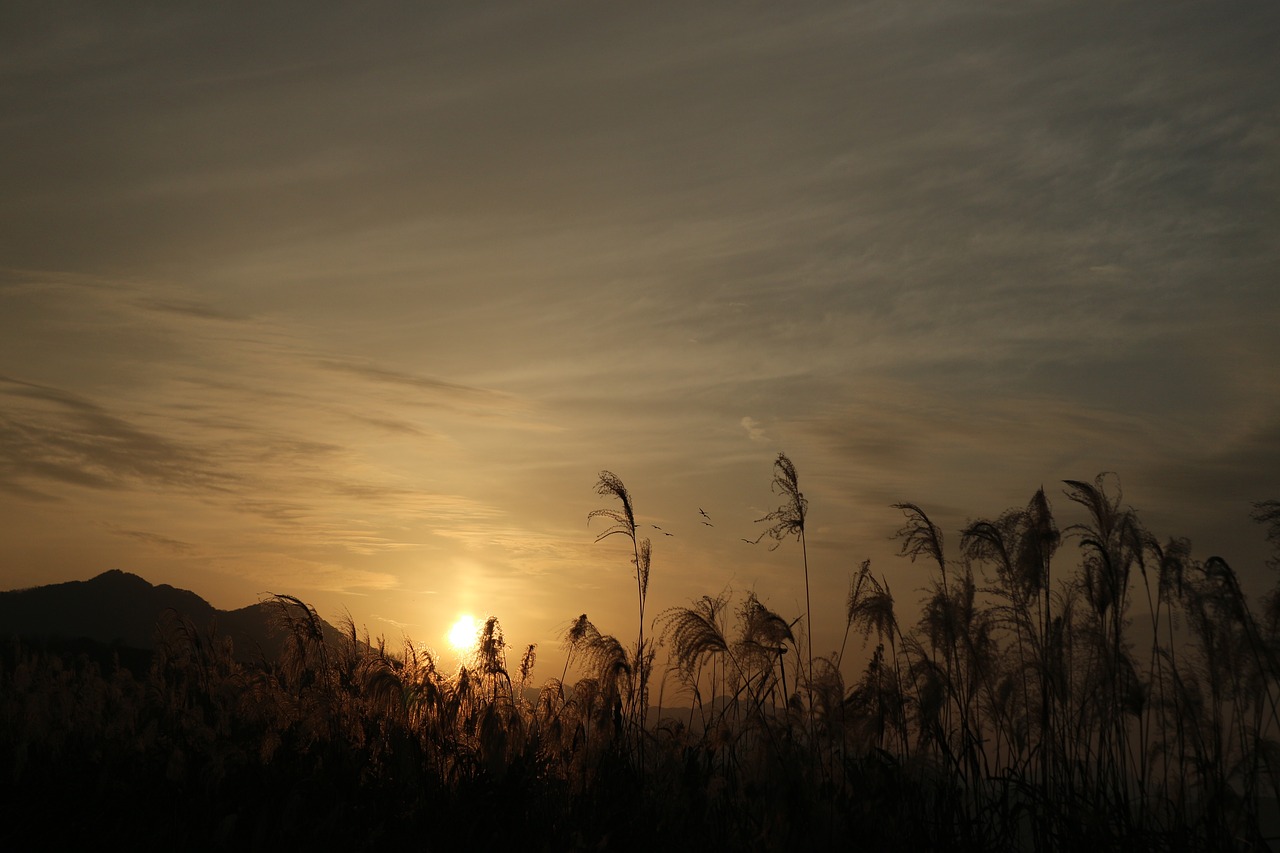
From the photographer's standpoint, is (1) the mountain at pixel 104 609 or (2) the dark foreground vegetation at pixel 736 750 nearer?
(2) the dark foreground vegetation at pixel 736 750

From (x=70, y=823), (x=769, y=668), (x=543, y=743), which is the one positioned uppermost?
(x=769, y=668)

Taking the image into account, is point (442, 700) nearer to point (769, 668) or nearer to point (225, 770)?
point (225, 770)

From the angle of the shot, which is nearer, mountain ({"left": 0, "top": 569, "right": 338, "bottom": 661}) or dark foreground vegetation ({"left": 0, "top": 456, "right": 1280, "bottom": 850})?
dark foreground vegetation ({"left": 0, "top": 456, "right": 1280, "bottom": 850})

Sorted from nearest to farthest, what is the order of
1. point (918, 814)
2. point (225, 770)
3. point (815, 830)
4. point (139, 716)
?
point (815, 830) → point (918, 814) → point (225, 770) → point (139, 716)

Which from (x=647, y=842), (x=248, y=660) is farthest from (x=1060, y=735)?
(x=248, y=660)

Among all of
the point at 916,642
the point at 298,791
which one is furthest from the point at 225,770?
the point at 916,642

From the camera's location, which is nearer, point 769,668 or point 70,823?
point 70,823

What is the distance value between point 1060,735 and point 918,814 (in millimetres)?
2119

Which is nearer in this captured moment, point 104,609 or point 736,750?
point 736,750

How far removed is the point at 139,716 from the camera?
36.6ft

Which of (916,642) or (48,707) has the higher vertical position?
(916,642)

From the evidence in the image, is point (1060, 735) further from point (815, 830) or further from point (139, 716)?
point (139, 716)

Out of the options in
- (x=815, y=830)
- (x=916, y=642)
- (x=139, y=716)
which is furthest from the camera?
(x=139, y=716)

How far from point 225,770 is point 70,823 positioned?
3.70ft
